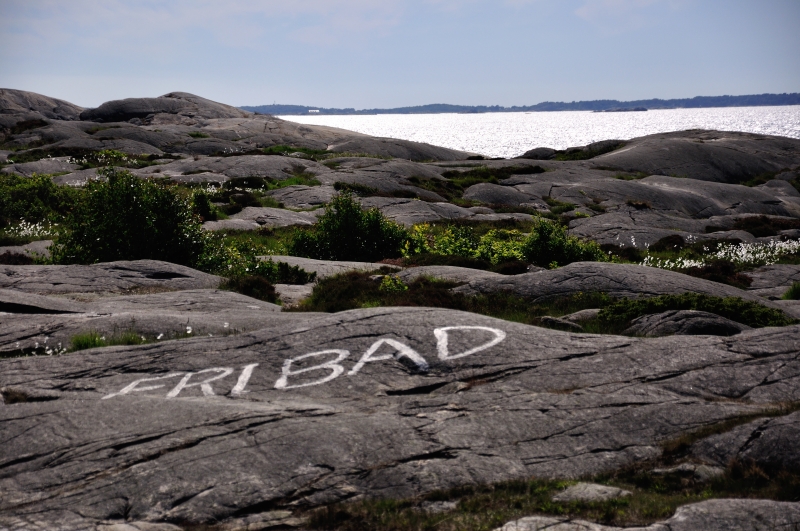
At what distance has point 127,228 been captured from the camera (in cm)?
2134

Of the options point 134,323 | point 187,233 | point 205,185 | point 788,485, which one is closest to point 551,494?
point 788,485

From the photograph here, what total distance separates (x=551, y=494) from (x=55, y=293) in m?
13.5

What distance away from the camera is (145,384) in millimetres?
9680

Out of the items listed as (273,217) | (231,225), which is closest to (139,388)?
(231,225)

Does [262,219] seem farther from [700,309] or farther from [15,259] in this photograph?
[700,309]

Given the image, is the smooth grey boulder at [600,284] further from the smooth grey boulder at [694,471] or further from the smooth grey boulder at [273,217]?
the smooth grey boulder at [273,217]

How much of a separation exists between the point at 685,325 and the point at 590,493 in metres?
6.48

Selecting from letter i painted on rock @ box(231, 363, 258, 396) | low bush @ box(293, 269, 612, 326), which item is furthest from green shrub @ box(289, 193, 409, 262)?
letter i painted on rock @ box(231, 363, 258, 396)

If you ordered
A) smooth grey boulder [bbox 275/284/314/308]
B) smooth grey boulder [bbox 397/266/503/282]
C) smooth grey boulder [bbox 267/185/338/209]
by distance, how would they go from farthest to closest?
smooth grey boulder [bbox 267/185/338/209], smooth grey boulder [bbox 397/266/503/282], smooth grey boulder [bbox 275/284/314/308]

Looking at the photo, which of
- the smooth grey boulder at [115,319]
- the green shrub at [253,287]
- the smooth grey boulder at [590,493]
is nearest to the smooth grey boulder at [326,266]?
the green shrub at [253,287]

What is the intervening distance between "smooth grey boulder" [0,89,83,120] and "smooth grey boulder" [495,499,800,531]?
116m

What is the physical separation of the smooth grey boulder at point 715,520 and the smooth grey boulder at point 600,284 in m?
10.1

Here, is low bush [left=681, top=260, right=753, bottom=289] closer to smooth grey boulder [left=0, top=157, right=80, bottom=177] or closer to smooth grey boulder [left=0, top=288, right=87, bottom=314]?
smooth grey boulder [left=0, top=288, right=87, bottom=314]

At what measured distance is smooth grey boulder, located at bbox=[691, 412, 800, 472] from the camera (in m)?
7.05
